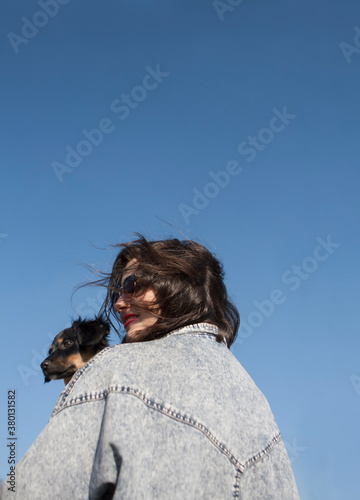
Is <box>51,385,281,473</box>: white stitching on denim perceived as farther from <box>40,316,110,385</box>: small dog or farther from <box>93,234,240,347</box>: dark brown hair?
<box>40,316,110,385</box>: small dog

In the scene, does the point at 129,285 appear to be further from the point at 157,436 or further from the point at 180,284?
the point at 157,436

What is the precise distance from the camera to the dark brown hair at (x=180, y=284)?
6.31ft

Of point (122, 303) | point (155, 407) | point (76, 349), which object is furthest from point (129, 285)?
point (76, 349)

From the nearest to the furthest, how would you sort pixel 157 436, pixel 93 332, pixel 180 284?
pixel 157 436, pixel 180 284, pixel 93 332

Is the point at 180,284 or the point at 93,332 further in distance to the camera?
the point at 93,332

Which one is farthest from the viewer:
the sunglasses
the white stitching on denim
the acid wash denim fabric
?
the sunglasses

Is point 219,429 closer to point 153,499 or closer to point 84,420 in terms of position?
point 153,499

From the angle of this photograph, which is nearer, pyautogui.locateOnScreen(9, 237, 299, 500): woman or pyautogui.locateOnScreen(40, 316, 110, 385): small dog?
pyautogui.locateOnScreen(9, 237, 299, 500): woman

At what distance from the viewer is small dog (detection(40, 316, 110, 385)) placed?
5.69 m

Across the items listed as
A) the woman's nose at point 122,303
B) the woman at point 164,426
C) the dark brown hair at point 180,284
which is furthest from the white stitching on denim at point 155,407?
the woman's nose at point 122,303

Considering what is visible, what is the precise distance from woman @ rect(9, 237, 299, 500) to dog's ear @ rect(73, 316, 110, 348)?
3.93m

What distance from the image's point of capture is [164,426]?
4.73 feet

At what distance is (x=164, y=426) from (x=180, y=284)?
684 mm

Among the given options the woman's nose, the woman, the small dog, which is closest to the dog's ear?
the small dog
